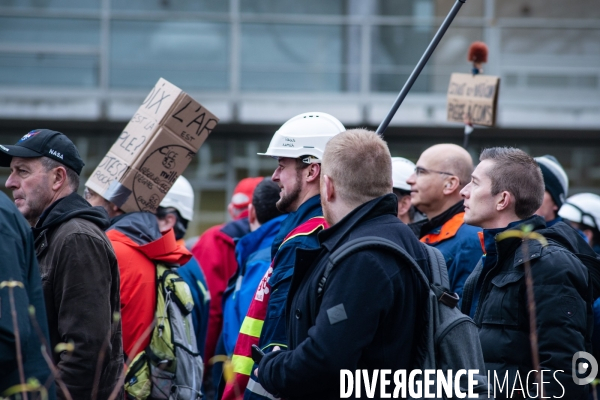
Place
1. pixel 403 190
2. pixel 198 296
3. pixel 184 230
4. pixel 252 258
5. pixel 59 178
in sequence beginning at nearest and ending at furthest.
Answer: pixel 59 178, pixel 252 258, pixel 198 296, pixel 403 190, pixel 184 230

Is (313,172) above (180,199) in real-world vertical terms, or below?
above

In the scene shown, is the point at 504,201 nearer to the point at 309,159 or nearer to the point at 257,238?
the point at 309,159

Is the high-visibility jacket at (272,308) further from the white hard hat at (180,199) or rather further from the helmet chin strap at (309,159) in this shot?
the white hard hat at (180,199)

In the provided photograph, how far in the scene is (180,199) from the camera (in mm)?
5590

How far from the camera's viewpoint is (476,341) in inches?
108

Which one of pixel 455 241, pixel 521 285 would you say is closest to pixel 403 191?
pixel 455 241

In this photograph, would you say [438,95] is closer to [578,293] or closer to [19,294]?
[578,293]

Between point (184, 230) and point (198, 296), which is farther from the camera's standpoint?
point (184, 230)

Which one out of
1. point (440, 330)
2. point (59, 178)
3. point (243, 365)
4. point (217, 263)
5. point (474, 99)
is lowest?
point (217, 263)

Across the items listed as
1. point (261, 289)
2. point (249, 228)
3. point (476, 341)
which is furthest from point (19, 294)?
point (249, 228)

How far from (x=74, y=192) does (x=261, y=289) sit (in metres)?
1.01

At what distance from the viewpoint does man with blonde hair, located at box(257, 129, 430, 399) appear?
8.66ft

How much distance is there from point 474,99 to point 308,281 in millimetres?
3151

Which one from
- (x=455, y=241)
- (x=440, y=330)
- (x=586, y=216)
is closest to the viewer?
(x=440, y=330)
